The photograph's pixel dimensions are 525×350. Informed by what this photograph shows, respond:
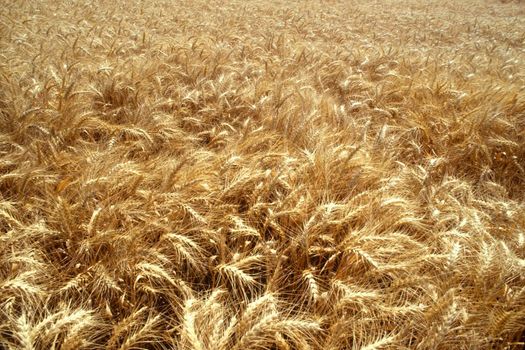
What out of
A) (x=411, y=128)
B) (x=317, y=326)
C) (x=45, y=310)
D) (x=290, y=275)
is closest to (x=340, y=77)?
(x=411, y=128)

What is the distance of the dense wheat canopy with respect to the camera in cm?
110

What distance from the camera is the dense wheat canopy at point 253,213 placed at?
110 cm

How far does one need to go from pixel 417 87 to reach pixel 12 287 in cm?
335

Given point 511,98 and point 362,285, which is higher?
point 511,98

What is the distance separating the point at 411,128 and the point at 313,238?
150cm

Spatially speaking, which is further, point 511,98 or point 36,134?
point 511,98

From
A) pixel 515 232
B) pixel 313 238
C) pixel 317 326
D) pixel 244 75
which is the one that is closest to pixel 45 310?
pixel 317 326

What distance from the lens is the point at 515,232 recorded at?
150 centimetres

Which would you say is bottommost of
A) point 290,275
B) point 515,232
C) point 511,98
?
point 290,275

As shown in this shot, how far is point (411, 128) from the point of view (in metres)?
2.38

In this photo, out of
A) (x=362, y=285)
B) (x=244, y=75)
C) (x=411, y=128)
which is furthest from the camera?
(x=244, y=75)

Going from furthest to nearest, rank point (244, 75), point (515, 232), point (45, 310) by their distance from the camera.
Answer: point (244, 75) → point (515, 232) → point (45, 310)

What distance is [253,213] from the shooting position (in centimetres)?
152

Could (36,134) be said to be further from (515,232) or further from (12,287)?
(515,232)
